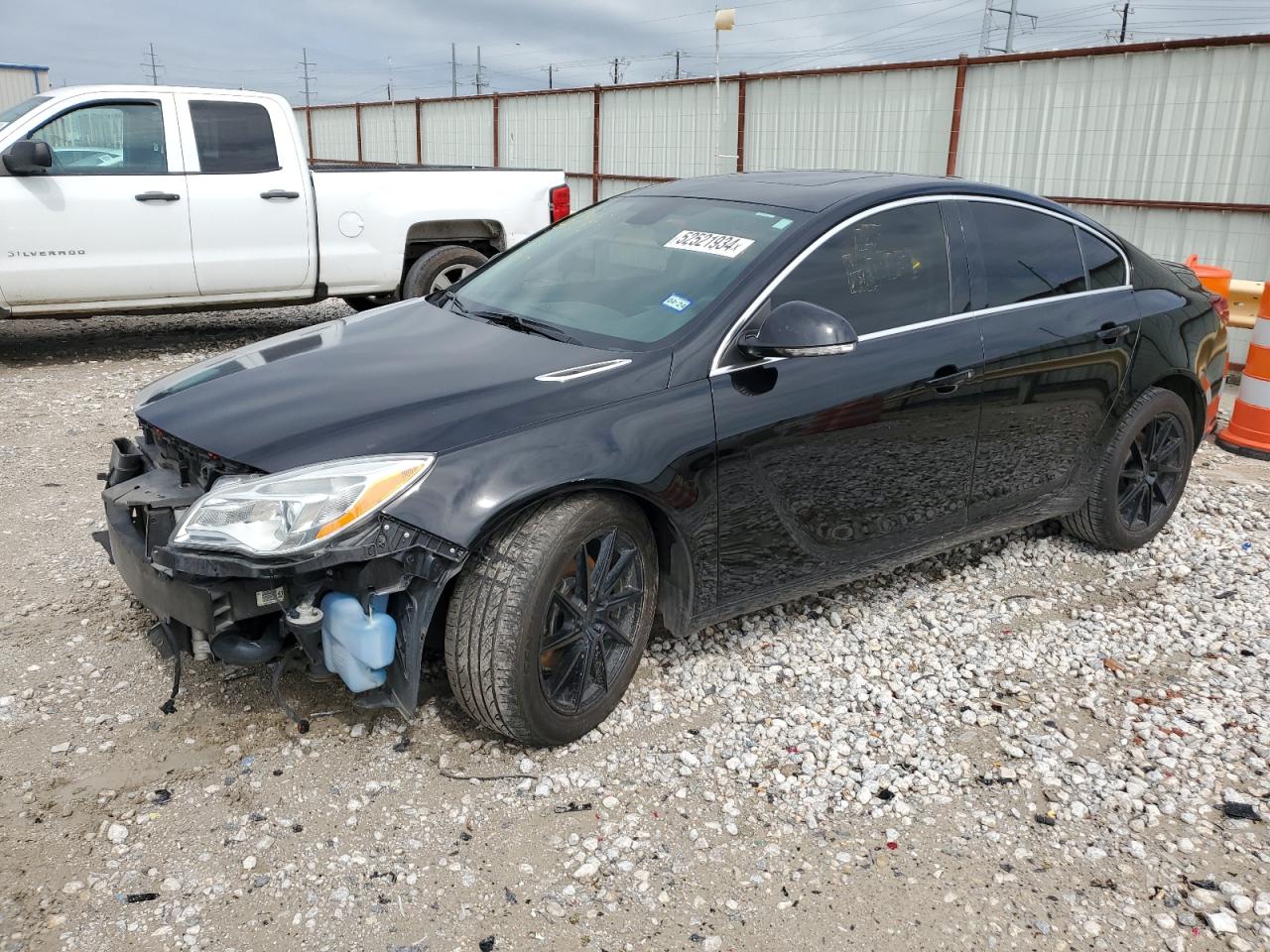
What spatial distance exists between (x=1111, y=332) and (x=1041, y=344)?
506mm

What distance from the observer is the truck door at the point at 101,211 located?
24.1 ft

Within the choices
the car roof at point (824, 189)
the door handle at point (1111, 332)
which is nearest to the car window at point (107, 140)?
the car roof at point (824, 189)

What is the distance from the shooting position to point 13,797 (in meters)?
2.87

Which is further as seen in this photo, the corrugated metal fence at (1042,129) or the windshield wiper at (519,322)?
the corrugated metal fence at (1042,129)

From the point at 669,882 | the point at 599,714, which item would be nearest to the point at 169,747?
the point at 599,714

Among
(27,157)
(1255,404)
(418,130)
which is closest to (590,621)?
(1255,404)

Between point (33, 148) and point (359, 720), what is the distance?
5841 millimetres

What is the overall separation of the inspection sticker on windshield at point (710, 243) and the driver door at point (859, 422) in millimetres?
234

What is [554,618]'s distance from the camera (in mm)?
2994

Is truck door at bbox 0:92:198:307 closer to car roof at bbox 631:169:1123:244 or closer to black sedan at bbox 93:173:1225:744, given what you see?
black sedan at bbox 93:173:1225:744

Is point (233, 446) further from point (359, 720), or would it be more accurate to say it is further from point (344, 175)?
point (344, 175)

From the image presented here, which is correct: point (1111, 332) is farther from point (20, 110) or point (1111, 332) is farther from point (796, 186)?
point (20, 110)

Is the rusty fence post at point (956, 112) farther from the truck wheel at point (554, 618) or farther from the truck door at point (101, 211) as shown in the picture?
the truck wheel at point (554, 618)

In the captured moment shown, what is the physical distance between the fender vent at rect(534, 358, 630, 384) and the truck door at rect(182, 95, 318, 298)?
5911 mm
